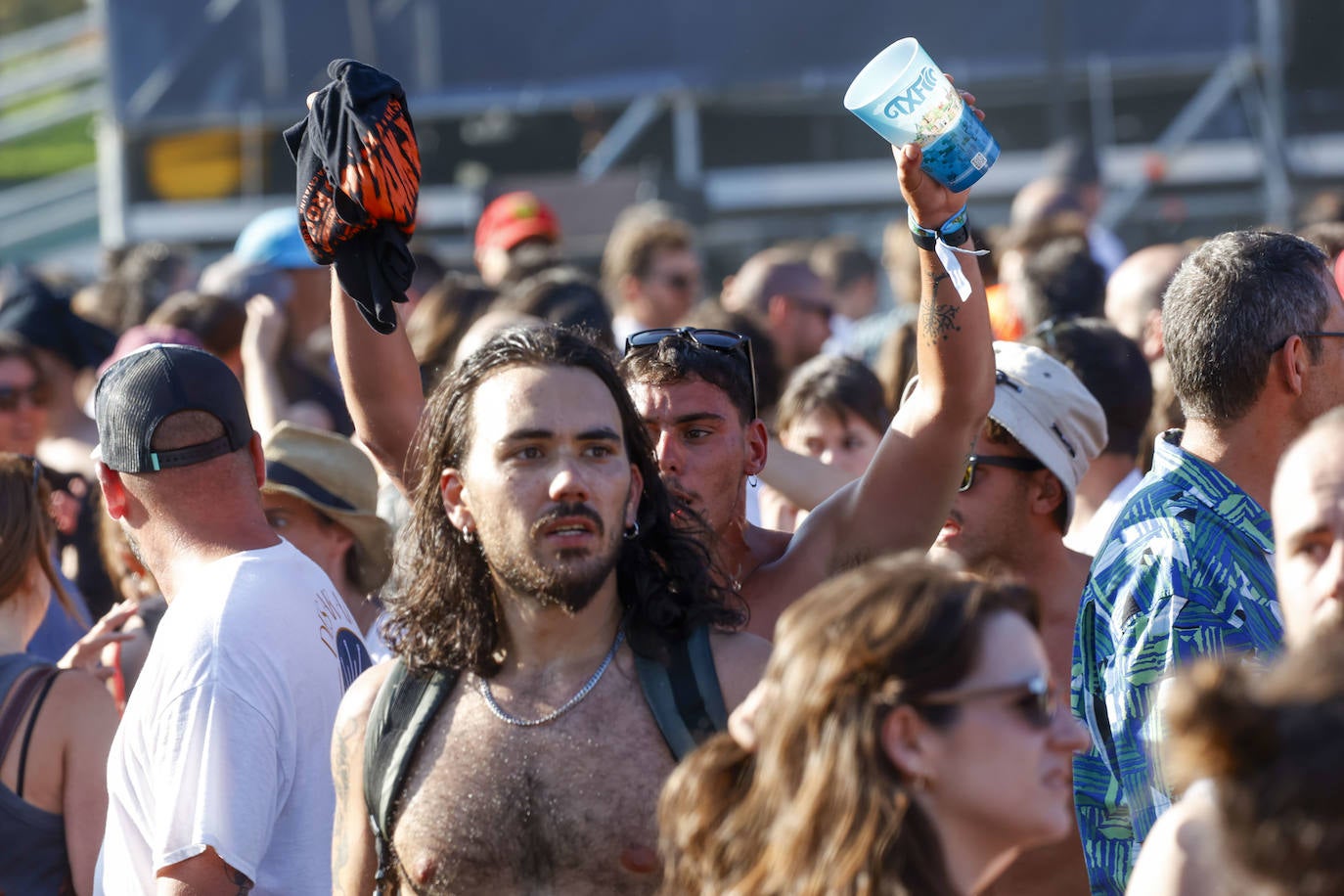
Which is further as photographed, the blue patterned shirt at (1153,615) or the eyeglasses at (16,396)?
the eyeglasses at (16,396)

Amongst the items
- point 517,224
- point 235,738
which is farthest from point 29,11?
point 235,738

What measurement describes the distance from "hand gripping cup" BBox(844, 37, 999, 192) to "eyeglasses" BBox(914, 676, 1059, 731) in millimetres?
1179

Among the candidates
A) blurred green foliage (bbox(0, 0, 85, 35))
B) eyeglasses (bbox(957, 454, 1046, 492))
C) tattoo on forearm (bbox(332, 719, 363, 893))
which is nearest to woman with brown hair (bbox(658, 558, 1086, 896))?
tattoo on forearm (bbox(332, 719, 363, 893))

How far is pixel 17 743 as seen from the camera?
3371 mm

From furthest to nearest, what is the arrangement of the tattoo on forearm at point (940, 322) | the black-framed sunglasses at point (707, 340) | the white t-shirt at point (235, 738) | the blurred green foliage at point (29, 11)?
the blurred green foliage at point (29, 11)
the black-framed sunglasses at point (707, 340)
the tattoo on forearm at point (940, 322)
the white t-shirt at point (235, 738)

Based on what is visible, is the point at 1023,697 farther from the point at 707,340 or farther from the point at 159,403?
the point at 159,403

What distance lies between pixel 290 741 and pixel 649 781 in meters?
0.83

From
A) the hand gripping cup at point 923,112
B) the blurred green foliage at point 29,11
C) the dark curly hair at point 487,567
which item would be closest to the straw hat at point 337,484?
the dark curly hair at point 487,567

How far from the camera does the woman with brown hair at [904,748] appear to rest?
2.09 meters

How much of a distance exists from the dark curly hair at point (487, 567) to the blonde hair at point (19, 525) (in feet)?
3.72

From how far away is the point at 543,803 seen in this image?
2.73m

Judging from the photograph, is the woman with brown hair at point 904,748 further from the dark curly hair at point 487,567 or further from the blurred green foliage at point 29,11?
the blurred green foliage at point 29,11

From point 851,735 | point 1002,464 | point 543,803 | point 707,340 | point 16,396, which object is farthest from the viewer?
point 16,396

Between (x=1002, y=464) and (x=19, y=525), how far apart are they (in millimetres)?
2271
